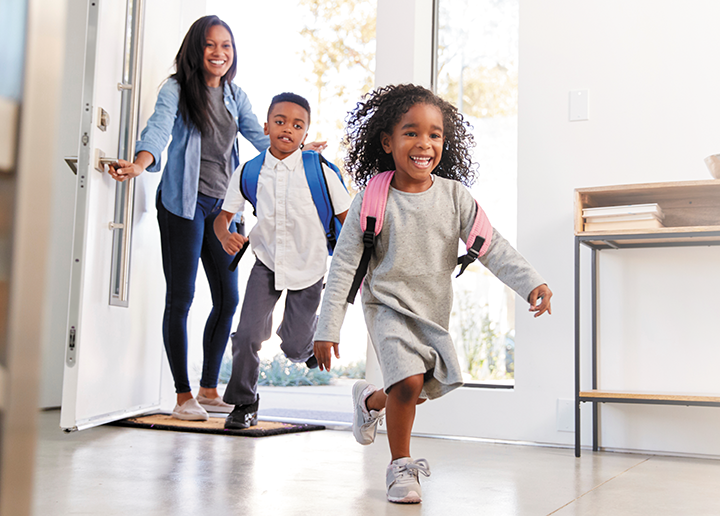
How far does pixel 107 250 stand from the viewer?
2449 mm

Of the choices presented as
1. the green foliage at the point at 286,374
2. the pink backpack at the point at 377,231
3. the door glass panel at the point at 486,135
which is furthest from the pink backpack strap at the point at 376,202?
the green foliage at the point at 286,374

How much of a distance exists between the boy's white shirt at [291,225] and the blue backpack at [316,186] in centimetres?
2

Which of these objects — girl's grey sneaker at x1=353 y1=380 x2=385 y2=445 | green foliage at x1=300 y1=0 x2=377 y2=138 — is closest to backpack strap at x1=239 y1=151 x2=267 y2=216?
girl's grey sneaker at x1=353 y1=380 x2=385 y2=445

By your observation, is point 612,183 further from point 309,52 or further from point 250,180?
point 309,52

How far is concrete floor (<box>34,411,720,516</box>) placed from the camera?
134 cm

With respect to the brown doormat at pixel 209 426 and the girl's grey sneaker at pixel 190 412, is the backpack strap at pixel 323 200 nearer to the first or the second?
the brown doormat at pixel 209 426

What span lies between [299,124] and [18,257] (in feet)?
7.54

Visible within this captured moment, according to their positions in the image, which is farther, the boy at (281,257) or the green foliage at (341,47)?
the green foliage at (341,47)

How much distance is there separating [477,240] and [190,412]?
1.52 metres

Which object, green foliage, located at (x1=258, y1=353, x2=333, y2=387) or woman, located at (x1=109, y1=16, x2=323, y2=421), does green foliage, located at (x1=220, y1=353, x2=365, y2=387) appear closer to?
green foliage, located at (x1=258, y1=353, x2=333, y2=387)

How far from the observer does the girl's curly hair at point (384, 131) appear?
1851 mm

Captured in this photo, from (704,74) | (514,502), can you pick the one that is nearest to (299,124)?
(704,74)

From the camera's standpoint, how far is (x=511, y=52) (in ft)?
9.29

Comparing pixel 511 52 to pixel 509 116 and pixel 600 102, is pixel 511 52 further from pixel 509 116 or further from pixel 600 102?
pixel 600 102
